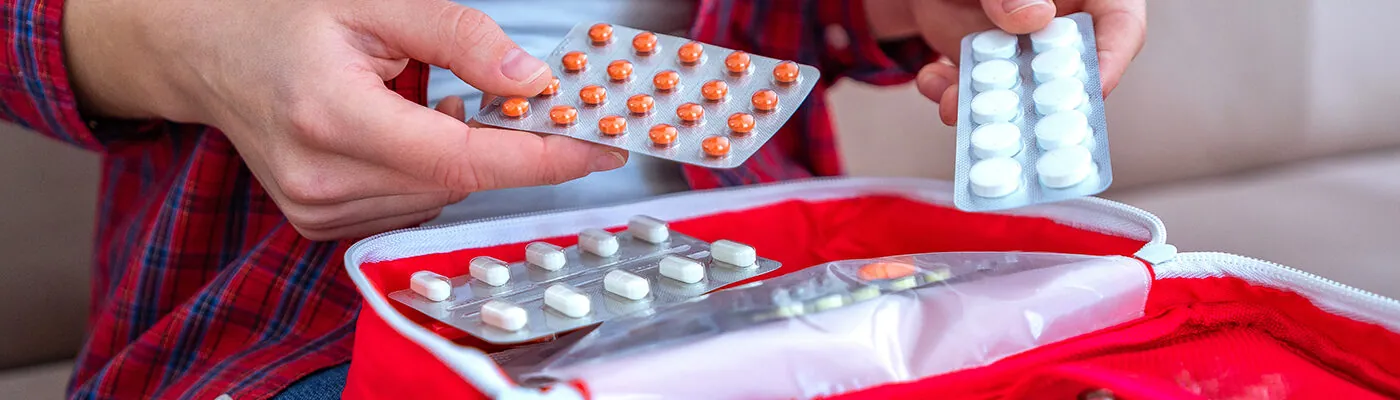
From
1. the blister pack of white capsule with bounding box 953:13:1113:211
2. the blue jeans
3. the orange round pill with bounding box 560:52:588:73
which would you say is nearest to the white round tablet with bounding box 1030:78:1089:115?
the blister pack of white capsule with bounding box 953:13:1113:211

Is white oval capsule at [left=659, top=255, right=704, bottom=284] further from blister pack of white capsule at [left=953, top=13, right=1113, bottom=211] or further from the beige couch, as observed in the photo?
the beige couch

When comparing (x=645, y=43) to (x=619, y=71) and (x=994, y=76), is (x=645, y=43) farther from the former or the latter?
(x=994, y=76)

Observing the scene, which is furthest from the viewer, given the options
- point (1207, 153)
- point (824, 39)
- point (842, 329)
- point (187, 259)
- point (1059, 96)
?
point (1207, 153)

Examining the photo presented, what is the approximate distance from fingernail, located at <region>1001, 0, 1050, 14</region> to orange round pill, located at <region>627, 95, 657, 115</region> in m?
0.17

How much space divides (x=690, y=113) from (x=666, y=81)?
0.11 feet

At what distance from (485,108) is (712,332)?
0.18 metres

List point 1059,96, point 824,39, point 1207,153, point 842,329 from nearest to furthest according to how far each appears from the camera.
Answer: point 842,329 → point 1059,96 → point 824,39 → point 1207,153

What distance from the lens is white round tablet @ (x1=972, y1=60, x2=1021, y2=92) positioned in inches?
19.5

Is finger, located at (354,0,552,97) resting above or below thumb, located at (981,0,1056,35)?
below

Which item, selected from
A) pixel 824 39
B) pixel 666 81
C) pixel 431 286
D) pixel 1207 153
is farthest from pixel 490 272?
pixel 1207 153

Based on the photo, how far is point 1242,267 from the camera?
0.43 meters

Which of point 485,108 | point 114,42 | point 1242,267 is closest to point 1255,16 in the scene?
point 1242,267

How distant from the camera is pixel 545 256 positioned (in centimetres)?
47

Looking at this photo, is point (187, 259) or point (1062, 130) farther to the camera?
point (187, 259)
